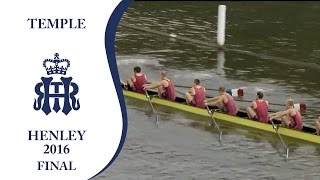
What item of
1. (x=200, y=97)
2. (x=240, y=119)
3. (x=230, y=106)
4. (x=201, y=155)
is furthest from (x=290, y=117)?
(x=200, y=97)

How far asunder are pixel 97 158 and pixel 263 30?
32.2 meters

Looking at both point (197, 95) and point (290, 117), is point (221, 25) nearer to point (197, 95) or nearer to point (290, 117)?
point (197, 95)

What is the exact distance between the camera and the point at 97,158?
16.1 feet

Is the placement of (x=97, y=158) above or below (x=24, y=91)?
below

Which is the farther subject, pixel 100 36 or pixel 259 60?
pixel 259 60

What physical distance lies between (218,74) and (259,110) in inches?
338

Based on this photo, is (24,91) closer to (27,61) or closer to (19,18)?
(27,61)

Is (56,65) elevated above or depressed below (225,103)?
above

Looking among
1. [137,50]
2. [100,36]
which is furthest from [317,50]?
[100,36]

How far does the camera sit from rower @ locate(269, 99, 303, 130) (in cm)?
1675

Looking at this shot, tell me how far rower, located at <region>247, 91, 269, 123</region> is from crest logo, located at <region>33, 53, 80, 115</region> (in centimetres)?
1310

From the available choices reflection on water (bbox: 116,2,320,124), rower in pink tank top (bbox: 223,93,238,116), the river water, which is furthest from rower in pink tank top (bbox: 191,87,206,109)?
reflection on water (bbox: 116,2,320,124)

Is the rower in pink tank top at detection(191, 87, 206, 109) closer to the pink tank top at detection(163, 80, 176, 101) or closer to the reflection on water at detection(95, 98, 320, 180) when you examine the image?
the reflection on water at detection(95, 98, 320, 180)

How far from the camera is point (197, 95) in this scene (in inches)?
765
